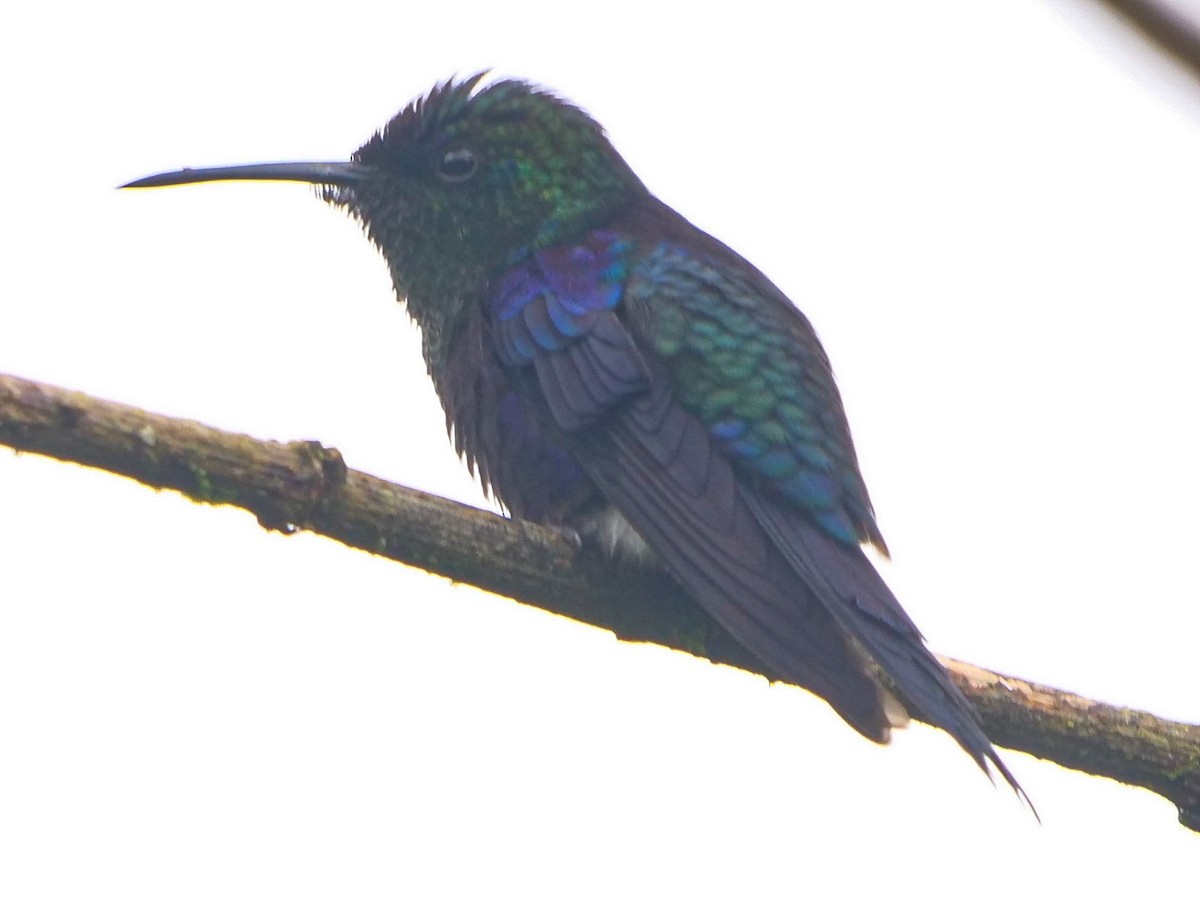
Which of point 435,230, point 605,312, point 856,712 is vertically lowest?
point 856,712

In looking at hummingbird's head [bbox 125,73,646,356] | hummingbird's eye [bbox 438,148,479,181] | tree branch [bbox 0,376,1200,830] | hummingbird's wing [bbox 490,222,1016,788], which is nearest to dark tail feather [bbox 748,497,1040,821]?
hummingbird's wing [bbox 490,222,1016,788]

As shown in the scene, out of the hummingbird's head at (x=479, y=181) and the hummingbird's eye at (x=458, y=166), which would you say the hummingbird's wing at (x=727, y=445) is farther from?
the hummingbird's eye at (x=458, y=166)

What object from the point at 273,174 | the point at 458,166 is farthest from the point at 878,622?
the point at 273,174

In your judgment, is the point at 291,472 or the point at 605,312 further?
the point at 605,312

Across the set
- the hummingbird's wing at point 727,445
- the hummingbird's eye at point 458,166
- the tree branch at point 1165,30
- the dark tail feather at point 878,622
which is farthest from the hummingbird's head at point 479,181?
the tree branch at point 1165,30

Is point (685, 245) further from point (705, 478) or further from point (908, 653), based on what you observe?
point (908, 653)

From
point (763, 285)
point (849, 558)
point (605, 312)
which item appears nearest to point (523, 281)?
point (605, 312)

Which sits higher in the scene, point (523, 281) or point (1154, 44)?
point (523, 281)
